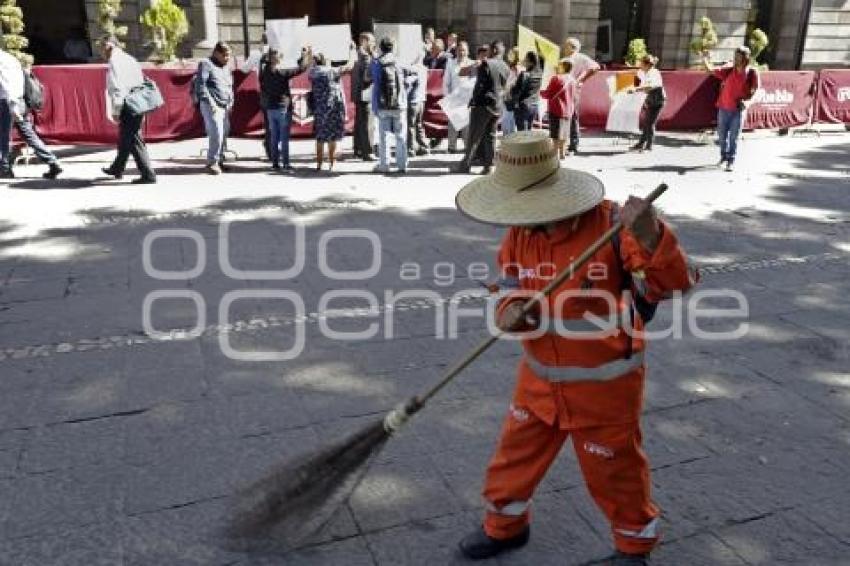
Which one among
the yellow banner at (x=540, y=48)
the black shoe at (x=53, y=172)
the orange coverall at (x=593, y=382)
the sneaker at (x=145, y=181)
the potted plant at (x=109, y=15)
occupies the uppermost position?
the potted plant at (x=109, y=15)

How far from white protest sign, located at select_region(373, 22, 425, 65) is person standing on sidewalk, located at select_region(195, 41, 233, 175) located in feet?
8.92

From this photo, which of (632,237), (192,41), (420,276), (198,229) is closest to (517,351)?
(420,276)

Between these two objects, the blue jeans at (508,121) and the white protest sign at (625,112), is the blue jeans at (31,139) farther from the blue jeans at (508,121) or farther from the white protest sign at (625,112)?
the white protest sign at (625,112)

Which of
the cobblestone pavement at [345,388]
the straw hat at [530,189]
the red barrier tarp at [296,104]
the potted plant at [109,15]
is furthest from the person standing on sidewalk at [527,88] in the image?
the straw hat at [530,189]

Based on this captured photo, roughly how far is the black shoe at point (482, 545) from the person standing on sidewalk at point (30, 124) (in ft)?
28.7

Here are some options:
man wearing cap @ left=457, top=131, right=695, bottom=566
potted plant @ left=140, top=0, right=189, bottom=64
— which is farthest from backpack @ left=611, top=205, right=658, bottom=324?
potted plant @ left=140, top=0, right=189, bottom=64

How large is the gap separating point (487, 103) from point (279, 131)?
9.68ft

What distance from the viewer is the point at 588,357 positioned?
2.44m

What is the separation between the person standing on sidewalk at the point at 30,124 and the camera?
9.45 metres

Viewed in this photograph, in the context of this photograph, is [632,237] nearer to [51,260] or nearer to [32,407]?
[32,407]

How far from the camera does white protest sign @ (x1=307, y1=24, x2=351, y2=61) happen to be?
12.0 m

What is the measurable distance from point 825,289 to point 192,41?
1444 cm

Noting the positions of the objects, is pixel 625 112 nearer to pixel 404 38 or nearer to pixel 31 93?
pixel 404 38

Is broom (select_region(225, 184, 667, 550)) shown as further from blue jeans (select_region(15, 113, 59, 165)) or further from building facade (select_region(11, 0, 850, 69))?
building facade (select_region(11, 0, 850, 69))
